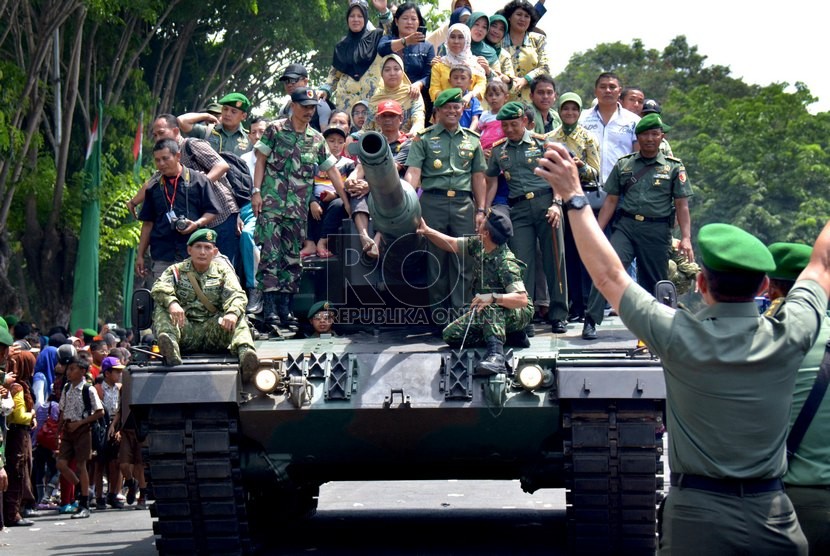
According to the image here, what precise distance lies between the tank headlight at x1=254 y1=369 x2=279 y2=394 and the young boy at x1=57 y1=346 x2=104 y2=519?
477 cm

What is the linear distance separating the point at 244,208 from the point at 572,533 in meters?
4.23

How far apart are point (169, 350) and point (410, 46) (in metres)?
6.10

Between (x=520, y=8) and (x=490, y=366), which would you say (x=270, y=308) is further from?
(x=520, y=8)

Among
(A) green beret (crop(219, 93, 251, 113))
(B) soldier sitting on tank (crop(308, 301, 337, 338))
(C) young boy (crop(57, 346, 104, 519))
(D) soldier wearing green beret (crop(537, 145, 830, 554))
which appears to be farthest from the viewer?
(C) young boy (crop(57, 346, 104, 519))

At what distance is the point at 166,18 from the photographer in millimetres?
26438

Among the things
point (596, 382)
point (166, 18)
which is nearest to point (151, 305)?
point (596, 382)

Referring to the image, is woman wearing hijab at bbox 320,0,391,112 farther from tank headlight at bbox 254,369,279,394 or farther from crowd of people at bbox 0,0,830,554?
tank headlight at bbox 254,369,279,394

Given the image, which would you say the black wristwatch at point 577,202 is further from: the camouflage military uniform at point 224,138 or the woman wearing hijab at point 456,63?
the woman wearing hijab at point 456,63

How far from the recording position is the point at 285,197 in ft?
37.2

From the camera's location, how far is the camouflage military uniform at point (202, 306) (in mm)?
9695

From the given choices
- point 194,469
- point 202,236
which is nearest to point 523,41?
point 202,236

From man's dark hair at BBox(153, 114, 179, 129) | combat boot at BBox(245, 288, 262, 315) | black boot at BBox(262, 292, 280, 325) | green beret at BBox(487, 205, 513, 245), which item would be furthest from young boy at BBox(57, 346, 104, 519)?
green beret at BBox(487, 205, 513, 245)

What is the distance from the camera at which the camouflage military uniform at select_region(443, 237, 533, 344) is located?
31.7 ft

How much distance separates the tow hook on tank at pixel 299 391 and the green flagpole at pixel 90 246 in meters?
13.6
